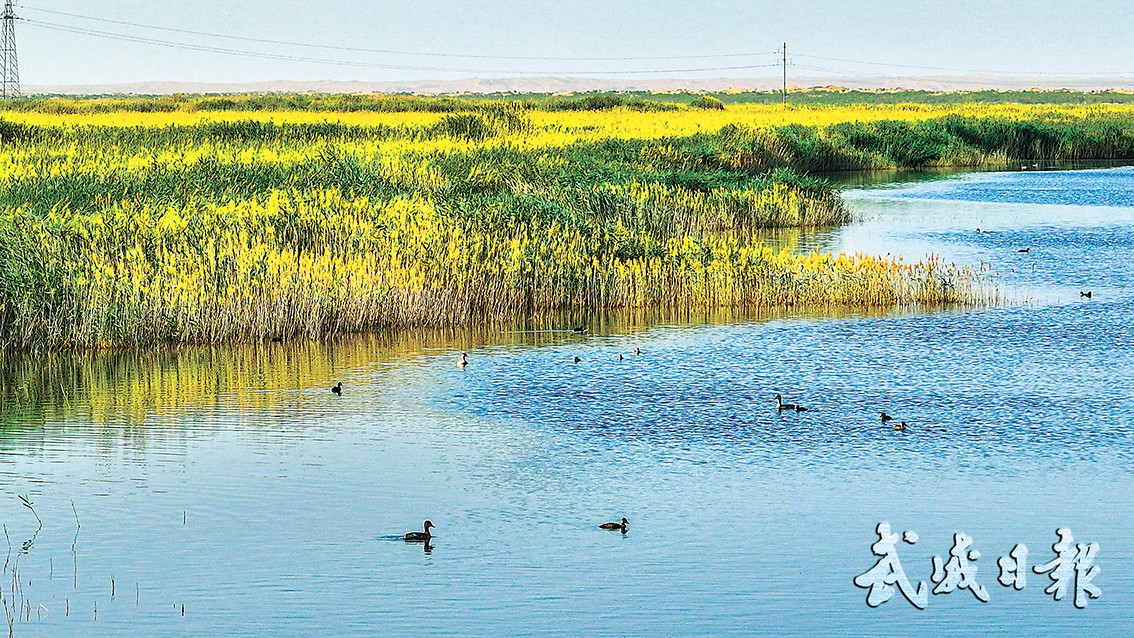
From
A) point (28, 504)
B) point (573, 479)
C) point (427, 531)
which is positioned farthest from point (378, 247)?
point (427, 531)

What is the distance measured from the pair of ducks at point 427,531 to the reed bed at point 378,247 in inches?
312

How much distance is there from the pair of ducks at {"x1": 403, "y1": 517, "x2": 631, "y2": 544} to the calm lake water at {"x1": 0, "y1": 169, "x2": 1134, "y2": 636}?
0.19 feet

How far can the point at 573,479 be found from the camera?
34.6 ft

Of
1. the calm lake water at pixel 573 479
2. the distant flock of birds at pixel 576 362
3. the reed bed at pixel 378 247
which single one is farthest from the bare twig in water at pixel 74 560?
the reed bed at pixel 378 247

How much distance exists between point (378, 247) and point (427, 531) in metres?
9.73

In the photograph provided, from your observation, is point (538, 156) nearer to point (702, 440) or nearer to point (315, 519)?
point (702, 440)

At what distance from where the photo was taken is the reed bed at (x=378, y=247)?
53.3 ft

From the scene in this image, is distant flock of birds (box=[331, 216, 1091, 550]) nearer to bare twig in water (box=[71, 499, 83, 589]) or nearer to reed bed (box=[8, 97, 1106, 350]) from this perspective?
reed bed (box=[8, 97, 1106, 350])

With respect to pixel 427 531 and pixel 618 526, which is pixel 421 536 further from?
pixel 618 526

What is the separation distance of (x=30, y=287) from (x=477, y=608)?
31.6 ft

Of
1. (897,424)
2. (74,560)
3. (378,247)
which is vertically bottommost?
(74,560)

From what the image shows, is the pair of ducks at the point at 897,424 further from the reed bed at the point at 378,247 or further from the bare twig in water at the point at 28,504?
the reed bed at the point at 378,247

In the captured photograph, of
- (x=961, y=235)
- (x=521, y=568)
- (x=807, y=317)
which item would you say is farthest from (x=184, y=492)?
(x=961, y=235)

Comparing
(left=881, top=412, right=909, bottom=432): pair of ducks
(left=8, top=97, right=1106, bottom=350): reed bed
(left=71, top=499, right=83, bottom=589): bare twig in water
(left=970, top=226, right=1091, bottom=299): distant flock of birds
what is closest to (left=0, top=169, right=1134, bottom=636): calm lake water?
(left=71, top=499, right=83, bottom=589): bare twig in water
